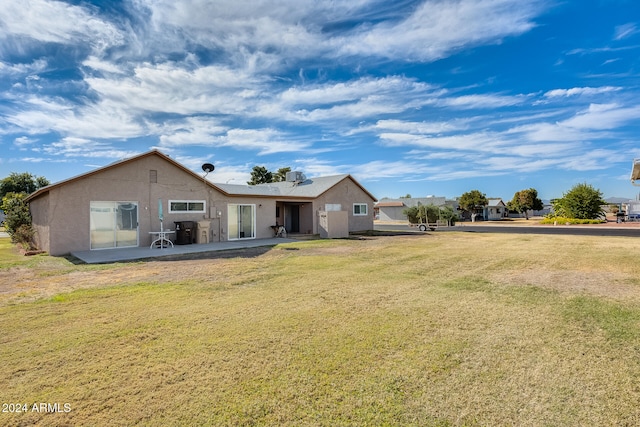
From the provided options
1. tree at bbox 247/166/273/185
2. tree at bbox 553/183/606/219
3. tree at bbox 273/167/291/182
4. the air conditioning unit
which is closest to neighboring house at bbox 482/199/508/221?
tree at bbox 553/183/606/219

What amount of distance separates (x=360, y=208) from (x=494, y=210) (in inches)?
1775

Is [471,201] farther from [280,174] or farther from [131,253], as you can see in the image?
[131,253]

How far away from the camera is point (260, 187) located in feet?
76.7

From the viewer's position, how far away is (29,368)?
3.54 metres

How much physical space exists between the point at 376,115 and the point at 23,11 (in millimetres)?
18736

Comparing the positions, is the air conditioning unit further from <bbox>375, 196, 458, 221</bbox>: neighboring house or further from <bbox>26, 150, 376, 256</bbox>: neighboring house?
<bbox>375, 196, 458, 221</bbox>: neighboring house

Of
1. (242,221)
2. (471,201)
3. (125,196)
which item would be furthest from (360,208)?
(471,201)

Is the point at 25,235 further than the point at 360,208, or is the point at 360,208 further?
the point at 360,208

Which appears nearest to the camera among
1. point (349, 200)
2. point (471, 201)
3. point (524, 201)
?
point (349, 200)

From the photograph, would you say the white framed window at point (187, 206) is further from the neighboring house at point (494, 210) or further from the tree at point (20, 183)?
the neighboring house at point (494, 210)

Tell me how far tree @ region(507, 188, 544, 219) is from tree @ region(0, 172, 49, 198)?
8122cm

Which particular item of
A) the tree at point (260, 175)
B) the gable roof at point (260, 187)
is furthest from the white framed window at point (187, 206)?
the tree at point (260, 175)

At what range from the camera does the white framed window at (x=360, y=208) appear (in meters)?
25.8

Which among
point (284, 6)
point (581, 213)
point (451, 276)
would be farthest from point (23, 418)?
point (581, 213)
